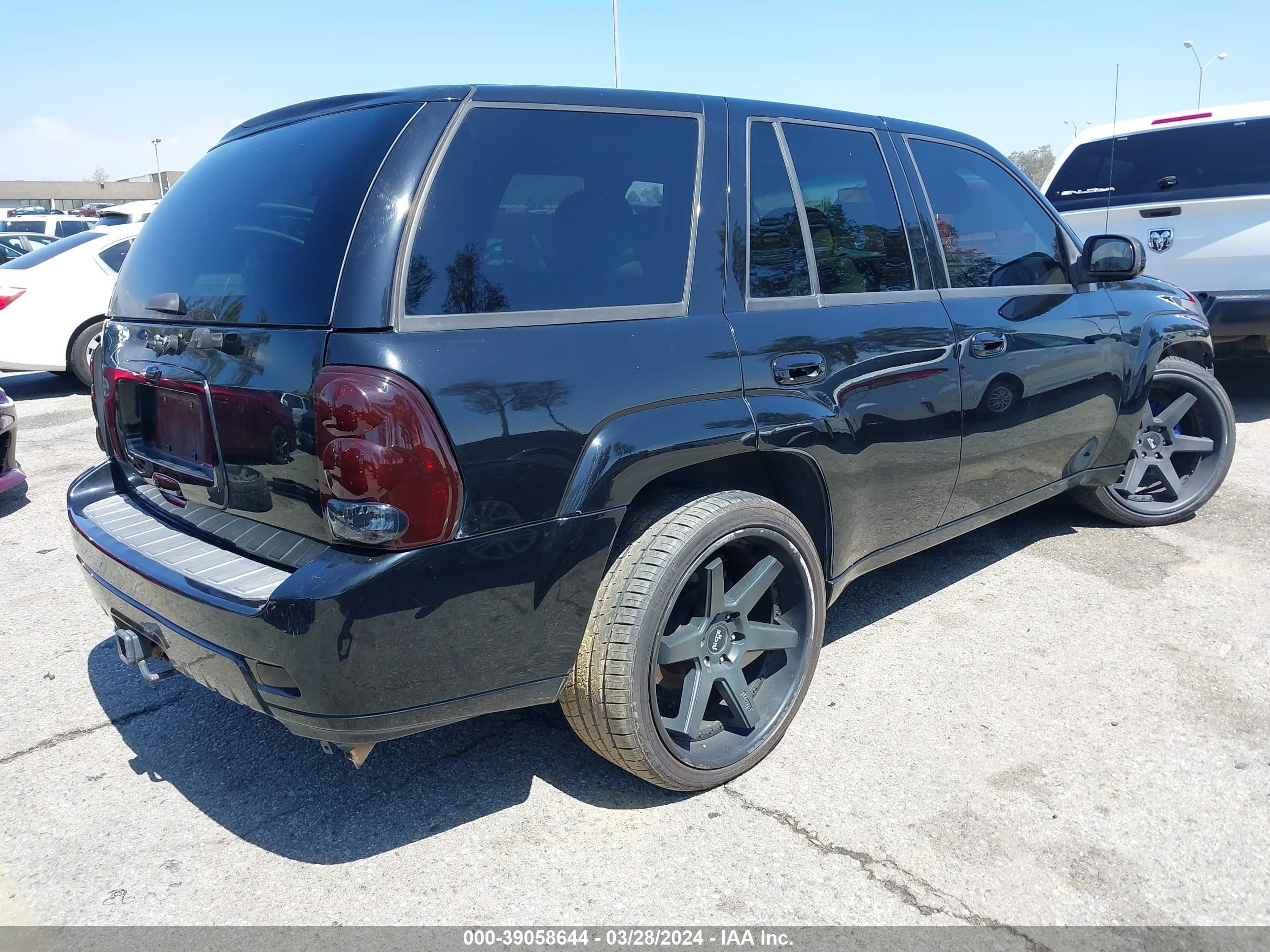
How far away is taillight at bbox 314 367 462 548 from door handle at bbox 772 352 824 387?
3.45 feet

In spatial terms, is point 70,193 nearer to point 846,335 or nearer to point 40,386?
point 40,386

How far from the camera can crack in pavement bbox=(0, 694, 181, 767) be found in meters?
2.90

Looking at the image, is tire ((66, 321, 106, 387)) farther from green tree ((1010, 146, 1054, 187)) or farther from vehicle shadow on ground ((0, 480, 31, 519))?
green tree ((1010, 146, 1054, 187))

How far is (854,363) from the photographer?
9.49 feet

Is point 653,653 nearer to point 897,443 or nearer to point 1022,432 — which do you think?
point 897,443

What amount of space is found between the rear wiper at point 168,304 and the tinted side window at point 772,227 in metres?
1.55

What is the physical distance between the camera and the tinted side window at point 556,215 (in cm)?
215

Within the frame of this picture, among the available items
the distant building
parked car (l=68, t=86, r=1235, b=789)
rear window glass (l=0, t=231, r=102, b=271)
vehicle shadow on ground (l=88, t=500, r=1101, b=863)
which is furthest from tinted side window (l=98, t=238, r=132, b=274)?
the distant building

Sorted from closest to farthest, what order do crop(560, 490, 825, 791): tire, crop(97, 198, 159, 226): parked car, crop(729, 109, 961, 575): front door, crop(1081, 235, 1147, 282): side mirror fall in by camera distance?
crop(560, 490, 825, 791): tire → crop(729, 109, 961, 575): front door → crop(1081, 235, 1147, 282): side mirror → crop(97, 198, 159, 226): parked car

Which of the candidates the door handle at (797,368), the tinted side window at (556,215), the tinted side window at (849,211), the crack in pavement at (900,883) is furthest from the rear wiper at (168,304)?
the crack in pavement at (900,883)

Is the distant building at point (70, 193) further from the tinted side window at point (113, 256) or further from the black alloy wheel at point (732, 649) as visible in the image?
the black alloy wheel at point (732, 649)

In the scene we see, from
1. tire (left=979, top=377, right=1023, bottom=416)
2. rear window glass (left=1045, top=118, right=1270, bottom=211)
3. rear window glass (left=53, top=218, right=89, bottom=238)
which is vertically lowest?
tire (left=979, top=377, right=1023, bottom=416)

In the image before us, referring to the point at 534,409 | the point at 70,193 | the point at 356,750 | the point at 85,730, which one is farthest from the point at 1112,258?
the point at 70,193

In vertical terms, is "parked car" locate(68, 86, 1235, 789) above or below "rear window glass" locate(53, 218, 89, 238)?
below
